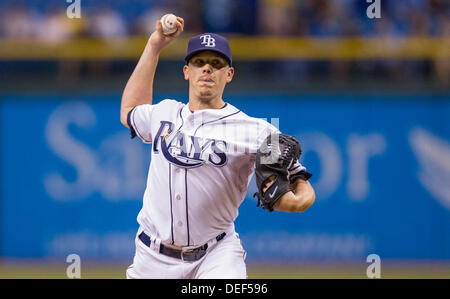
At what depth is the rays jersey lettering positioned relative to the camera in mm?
4953

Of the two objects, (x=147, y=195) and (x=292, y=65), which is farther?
(x=292, y=65)

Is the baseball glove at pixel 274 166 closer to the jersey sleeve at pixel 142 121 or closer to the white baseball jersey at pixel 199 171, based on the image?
the white baseball jersey at pixel 199 171

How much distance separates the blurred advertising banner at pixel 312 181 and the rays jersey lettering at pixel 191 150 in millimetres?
5129

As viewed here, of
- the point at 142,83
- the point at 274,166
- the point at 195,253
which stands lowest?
the point at 195,253

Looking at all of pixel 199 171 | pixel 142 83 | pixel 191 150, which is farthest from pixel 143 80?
pixel 199 171

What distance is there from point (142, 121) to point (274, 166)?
109 centimetres

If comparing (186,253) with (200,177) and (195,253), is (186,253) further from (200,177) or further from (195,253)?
(200,177)

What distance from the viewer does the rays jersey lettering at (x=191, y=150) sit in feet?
16.3

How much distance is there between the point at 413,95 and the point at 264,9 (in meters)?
2.28

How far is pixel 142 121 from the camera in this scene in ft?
17.3

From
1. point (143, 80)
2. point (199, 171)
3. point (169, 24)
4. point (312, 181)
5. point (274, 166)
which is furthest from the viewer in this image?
point (312, 181)

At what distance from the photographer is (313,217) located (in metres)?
10.2

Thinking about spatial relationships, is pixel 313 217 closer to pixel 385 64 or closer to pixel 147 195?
pixel 385 64

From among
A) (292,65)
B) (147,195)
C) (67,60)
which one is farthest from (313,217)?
(147,195)
